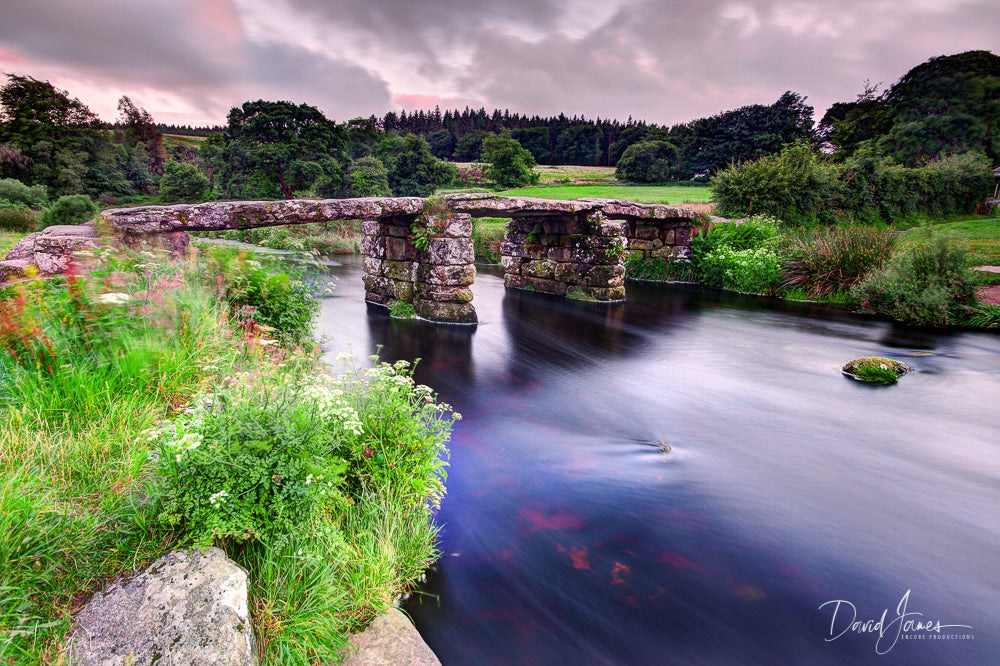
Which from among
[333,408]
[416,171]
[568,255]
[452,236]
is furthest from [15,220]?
[416,171]

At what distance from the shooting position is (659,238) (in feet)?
55.6

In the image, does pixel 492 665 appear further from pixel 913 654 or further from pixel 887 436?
pixel 887 436

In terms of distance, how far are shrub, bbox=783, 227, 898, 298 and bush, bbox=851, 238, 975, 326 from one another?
3.80 feet

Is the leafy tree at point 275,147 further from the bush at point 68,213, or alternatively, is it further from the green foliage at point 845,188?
the green foliage at point 845,188

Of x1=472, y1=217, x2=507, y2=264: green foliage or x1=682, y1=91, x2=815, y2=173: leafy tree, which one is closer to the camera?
x1=472, y1=217, x2=507, y2=264: green foliage

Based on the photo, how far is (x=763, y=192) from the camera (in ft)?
58.3

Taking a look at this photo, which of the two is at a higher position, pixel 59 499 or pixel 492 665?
pixel 59 499

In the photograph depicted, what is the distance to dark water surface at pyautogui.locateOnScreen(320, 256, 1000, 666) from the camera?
2.99 metres

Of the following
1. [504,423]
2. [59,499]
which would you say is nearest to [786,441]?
[504,423]

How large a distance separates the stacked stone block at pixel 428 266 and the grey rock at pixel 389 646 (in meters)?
8.00

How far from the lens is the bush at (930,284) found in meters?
10.6

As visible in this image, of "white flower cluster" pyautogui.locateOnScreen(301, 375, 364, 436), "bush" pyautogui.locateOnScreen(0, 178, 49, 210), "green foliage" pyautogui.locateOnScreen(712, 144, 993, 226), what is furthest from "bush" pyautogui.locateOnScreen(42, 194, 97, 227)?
"green foliage" pyautogui.locateOnScreen(712, 144, 993, 226)

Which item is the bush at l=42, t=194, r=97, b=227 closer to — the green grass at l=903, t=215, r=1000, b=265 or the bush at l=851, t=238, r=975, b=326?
the bush at l=851, t=238, r=975, b=326

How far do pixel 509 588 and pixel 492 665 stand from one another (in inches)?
23.9
